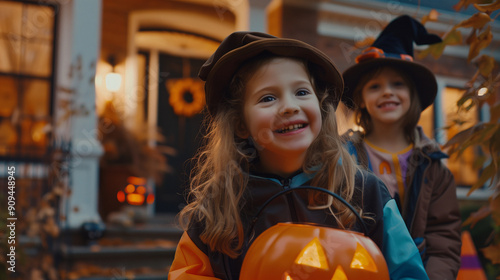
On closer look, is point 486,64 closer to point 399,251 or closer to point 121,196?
point 399,251

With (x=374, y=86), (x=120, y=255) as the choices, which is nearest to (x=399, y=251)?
(x=374, y=86)

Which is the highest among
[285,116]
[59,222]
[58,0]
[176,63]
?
[58,0]

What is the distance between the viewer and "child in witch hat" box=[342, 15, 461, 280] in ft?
Answer: 6.53

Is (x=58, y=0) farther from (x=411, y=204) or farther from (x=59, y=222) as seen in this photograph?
(x=411, y=204)

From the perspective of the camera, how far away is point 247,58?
151cm

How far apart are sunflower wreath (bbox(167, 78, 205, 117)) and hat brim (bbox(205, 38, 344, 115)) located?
595cm

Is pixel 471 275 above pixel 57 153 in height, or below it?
below

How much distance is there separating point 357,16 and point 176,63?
2974mm

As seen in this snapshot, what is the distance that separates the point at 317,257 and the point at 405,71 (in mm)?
1383

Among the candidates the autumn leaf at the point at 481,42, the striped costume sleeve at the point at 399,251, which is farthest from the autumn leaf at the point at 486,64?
the striped costume sleeve at the point at 399,251

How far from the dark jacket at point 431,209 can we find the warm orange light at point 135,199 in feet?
14.5

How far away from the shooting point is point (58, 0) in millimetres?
5695

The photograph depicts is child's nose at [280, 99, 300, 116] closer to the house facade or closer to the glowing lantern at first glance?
the house facade

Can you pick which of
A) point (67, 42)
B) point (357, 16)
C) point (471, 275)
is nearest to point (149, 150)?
point (67, 42)
